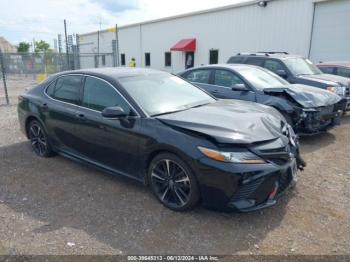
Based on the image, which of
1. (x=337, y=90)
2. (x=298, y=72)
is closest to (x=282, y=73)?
(x=298, y=72)

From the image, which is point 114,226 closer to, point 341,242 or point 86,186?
point 86,186

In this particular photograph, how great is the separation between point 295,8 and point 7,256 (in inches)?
600

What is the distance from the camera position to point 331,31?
1319cm

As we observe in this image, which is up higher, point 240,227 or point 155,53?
point 155,53

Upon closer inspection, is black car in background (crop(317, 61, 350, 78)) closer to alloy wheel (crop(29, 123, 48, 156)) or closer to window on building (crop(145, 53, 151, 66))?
alloy wheel (crop(29, 123, 48, 156))

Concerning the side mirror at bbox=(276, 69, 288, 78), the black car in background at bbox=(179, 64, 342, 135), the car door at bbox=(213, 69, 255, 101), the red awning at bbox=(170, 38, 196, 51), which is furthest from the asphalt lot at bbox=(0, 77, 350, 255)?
the red awning at bbox=(170, 38, 196, 51)

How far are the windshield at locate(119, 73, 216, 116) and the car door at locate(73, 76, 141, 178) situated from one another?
7.2 inches

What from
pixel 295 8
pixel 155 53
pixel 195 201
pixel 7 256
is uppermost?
pixel 295 8

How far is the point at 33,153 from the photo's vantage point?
5250mm

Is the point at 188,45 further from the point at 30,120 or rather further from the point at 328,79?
the point at 30,120

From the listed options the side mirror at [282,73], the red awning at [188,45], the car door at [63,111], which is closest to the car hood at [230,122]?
the car door at [63,111]

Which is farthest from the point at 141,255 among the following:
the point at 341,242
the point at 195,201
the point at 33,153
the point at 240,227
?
the point at 33,153

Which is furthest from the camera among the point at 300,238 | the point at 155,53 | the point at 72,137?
the point at 155,53

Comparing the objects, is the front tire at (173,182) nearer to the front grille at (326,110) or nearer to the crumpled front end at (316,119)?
the crumpled front end at (316,119)
